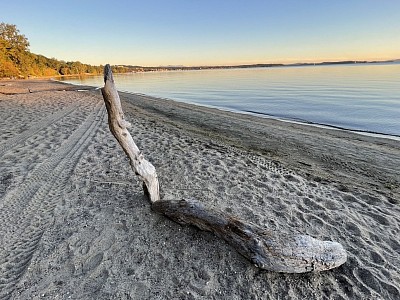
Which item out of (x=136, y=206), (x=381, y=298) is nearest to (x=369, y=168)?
(x=381, y=298)

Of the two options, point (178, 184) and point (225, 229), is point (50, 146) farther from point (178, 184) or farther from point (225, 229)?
point (225, 229)

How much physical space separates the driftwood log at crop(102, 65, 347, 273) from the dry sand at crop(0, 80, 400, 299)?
144mm

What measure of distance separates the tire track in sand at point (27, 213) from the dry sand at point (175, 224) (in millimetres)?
18

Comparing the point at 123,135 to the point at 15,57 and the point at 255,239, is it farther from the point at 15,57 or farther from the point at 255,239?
the point at 15,57

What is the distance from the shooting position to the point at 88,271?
316 cm

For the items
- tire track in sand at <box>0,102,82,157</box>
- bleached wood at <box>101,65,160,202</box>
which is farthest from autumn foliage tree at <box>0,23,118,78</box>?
bleached wood at <box>101,65,160,202</box>

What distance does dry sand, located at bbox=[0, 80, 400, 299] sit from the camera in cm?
301

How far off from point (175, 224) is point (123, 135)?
1784 millimetres

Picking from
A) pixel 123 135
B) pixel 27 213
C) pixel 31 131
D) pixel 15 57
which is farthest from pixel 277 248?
pixel 15 57

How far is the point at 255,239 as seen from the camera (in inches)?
128

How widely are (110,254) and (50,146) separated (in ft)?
19.2

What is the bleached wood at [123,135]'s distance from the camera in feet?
11.6

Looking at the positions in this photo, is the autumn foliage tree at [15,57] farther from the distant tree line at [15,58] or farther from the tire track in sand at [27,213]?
the tire track in sand at [27,213]

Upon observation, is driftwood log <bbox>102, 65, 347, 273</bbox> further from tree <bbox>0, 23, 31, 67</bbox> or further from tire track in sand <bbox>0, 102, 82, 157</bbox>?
tree <bbox>0, 23, 31, 67</bbox>
